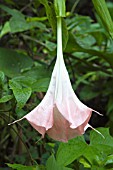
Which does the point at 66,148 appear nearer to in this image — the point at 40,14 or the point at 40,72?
the point at 40,72

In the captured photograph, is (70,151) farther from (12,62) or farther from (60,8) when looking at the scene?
(12,62)

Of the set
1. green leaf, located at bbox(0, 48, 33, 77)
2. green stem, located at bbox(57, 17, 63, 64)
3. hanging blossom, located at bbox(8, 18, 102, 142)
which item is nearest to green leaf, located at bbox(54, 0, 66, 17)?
green stem, located at bbox(57, 17, 63, 64)

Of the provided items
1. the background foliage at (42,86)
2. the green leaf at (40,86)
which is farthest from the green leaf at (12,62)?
the green leaf at (40,86)

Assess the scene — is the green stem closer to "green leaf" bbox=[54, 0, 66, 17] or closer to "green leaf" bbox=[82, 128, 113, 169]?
"green leaf" bbox=[54, 0, 66, 17]

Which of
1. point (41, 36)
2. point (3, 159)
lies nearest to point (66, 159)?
point (3, 159)

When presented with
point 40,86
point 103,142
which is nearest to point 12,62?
point 40,86

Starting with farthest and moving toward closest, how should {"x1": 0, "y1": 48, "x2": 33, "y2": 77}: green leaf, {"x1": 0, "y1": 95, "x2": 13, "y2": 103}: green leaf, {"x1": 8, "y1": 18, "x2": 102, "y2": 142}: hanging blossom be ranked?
{"x1": 0, "y1": 48, "x2": 33, "y2": 77}: green leaf
{"x1": 0, "y1": 95, "x2": 13, "y2": 103}: green leaf
{"x1": 8, "y1": 18, "x2": 102, "y2": 142}: hanging blossom

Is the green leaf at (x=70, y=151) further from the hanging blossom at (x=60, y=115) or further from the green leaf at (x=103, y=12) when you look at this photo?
the green leaf at (x=103, y=12)
